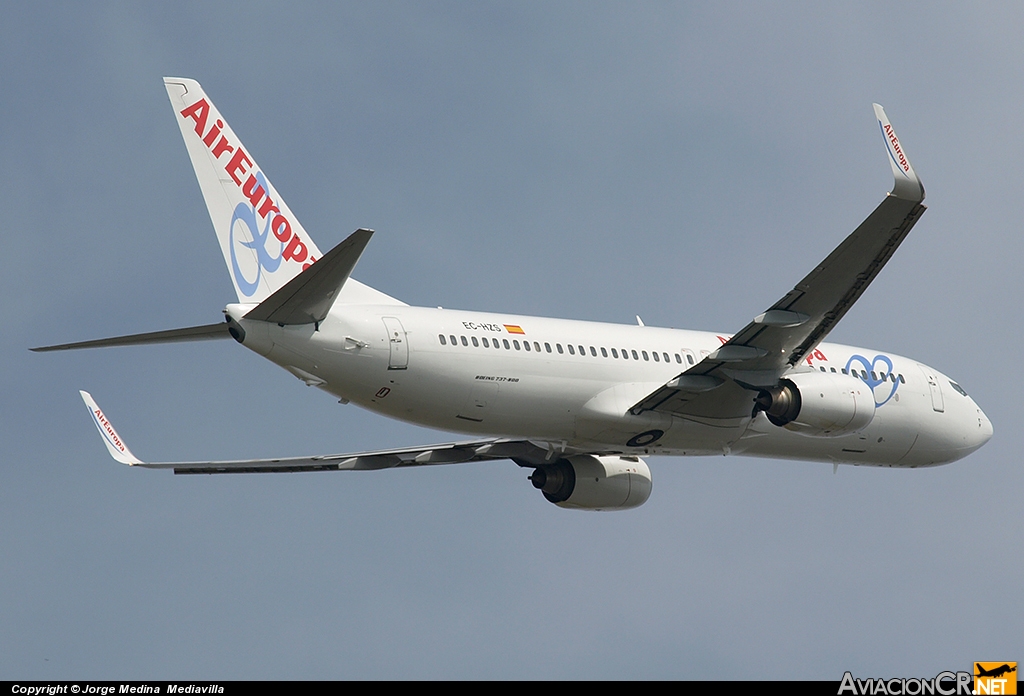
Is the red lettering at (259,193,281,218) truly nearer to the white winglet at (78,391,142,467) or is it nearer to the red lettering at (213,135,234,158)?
the red lettering at (213,135,234,158)

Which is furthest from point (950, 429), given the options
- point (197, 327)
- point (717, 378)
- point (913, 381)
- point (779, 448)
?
point (197, 327)

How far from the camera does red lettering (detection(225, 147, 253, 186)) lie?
29062 mm

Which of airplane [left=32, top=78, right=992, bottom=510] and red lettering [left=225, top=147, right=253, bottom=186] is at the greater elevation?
red lettering [left=225, top=147, right=253, bottom=186]

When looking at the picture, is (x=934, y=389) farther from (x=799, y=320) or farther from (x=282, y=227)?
(x=282, y=227)

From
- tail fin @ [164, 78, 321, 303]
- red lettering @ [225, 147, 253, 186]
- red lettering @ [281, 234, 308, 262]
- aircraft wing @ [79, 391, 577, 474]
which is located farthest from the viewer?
aircraft wing @ [79, 391, 577, 474]

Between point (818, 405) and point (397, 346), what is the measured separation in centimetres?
889

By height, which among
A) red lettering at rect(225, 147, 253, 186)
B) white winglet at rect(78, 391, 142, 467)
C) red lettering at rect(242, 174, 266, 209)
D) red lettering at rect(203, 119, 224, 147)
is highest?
red lettering at rect(203, 119, 224, 147)

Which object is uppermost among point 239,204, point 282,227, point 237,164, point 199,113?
point 199,113

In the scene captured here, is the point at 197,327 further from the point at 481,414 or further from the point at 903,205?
the point at 903,205

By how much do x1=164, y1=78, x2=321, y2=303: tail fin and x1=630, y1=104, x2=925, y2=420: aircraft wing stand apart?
25.5 feet

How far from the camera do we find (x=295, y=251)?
1144 inches

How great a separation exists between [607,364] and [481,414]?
3205mm

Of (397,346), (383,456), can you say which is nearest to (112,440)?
(383,456)

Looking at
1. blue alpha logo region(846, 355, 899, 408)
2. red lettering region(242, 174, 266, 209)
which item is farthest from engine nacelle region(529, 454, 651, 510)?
red lettering region(242, 174, 266, 209)
